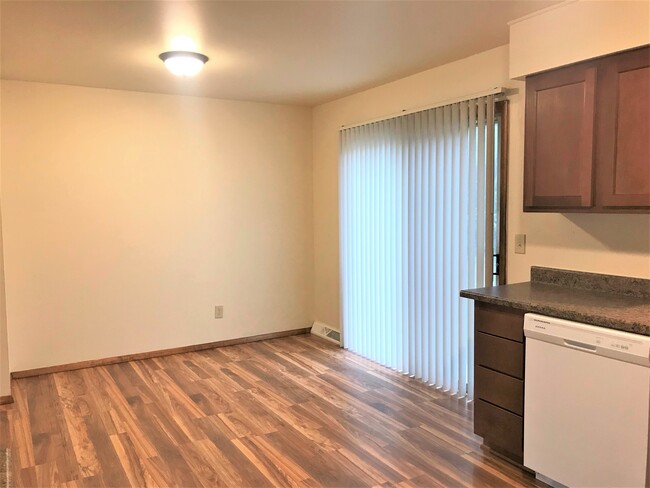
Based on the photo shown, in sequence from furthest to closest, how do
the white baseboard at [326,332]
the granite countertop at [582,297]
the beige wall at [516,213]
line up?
the white baseboard at [326,332]
the beige wall at [516,213]
the granite countertop at [582,297]

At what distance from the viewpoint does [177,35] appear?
310 cm

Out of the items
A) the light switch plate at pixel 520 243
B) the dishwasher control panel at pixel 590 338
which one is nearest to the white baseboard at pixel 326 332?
the light switch plate at pixel 520 243

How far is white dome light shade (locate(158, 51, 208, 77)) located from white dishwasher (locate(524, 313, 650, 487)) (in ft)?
8.43

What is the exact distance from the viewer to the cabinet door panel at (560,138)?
2641mm

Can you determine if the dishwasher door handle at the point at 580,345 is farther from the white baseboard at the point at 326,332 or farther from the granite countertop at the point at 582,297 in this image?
the white baseboard at the point at 326,332

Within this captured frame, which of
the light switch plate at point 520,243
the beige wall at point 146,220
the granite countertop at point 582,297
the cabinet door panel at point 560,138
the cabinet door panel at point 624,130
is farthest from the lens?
the beige wall at point 146,220

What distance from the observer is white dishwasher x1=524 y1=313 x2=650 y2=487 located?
2.16 metres

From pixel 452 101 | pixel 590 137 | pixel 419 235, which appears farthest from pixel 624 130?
pixel 419 235

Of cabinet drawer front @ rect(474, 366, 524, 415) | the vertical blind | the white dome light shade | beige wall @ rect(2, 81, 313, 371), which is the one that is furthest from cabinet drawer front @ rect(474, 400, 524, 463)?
beige wall @ rect(2, 81, 313, 371)

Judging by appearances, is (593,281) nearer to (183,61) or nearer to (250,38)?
(250,38)

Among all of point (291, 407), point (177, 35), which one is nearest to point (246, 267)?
point (291, 407)

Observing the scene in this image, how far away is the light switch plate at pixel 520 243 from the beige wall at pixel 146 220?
265cm

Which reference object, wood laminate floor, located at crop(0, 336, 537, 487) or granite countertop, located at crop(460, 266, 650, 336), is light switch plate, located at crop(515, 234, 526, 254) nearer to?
granite countertop, located at crop(460, 266, 650, 336)

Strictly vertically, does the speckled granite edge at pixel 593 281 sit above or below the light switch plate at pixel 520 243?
below
